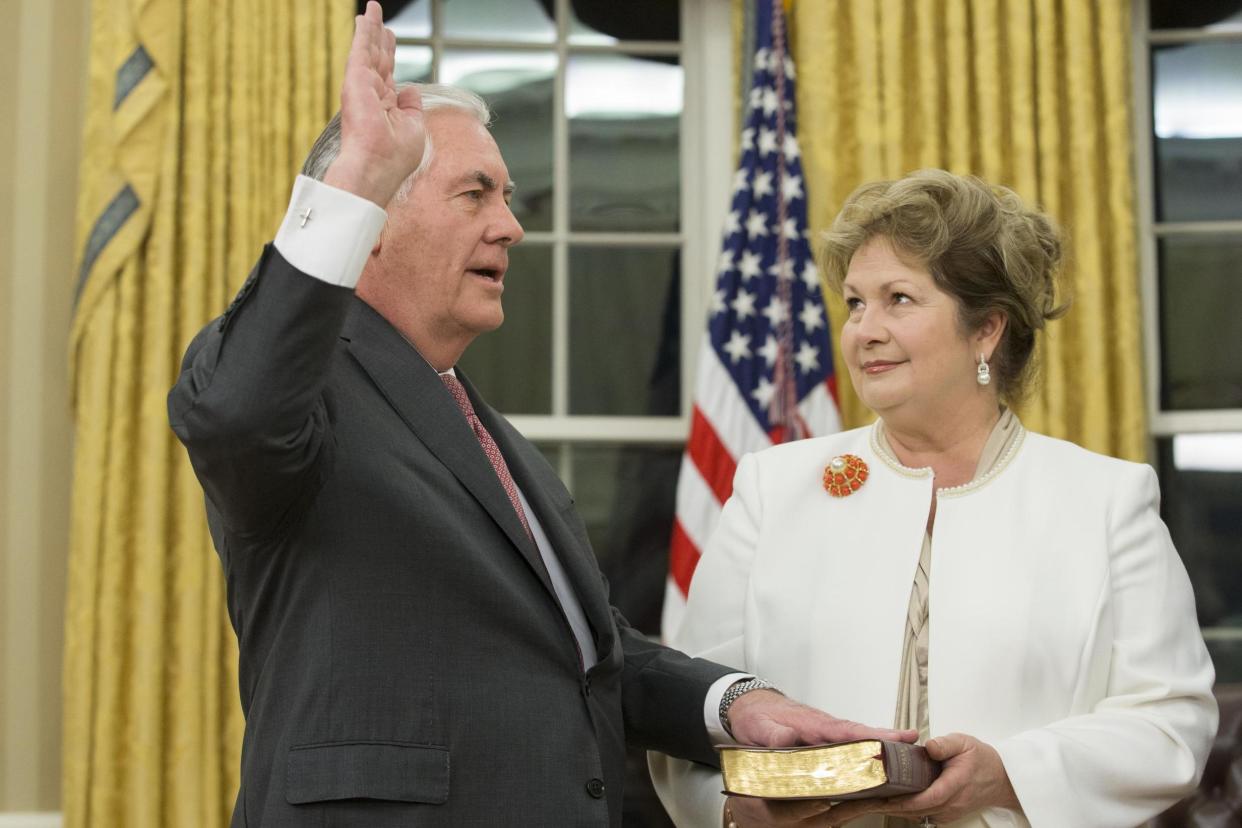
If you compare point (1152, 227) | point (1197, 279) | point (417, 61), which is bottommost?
point (1197, 279)

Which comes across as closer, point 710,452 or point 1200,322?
point 710,452

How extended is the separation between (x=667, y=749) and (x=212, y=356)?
1.11 metres

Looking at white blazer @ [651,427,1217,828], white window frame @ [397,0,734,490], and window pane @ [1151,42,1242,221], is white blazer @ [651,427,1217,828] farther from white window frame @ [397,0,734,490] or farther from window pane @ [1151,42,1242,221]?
window pane @ [1151,42,1242,221]

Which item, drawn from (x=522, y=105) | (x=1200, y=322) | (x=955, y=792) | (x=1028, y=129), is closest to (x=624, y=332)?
(x=522, y=105)

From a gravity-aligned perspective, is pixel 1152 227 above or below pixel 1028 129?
below

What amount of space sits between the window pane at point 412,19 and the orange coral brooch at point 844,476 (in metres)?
2.84

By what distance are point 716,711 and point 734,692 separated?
0.04m

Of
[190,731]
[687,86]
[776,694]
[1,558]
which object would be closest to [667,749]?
[776,694]

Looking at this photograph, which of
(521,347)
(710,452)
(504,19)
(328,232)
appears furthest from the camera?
(504,19)

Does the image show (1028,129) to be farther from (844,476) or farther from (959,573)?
(959,573)

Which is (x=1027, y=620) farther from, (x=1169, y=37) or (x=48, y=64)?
(x=48, y=64)

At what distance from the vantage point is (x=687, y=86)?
484 cm

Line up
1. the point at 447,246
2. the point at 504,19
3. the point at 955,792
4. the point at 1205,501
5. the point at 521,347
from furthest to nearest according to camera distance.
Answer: the point at 504,19, the point at 521,347, the point at 1205,501, the point at 447,246, the point at 955,792

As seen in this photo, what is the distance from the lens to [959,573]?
234 cm
